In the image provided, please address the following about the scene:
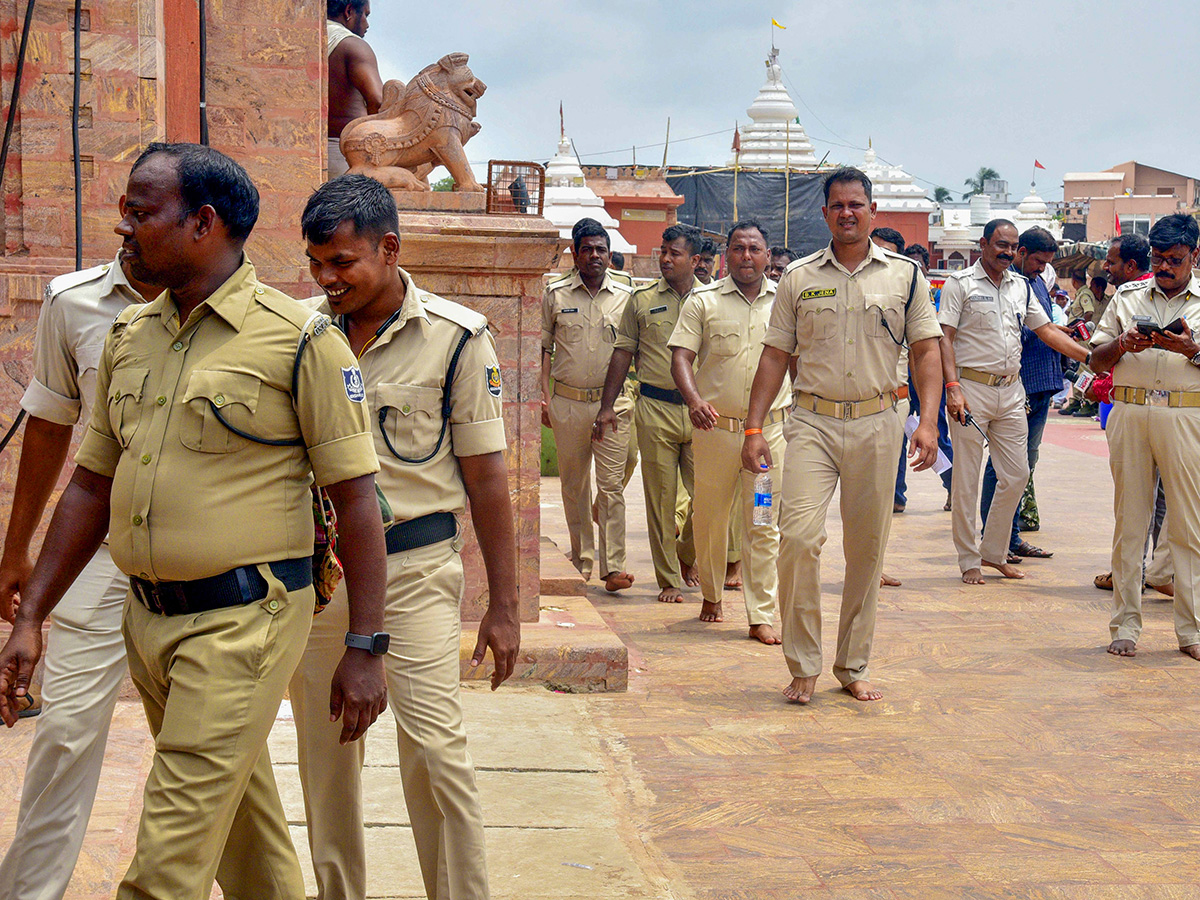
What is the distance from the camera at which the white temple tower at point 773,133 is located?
5006cm

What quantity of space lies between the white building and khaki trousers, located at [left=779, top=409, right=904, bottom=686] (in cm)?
1237

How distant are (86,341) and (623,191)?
1585 inches

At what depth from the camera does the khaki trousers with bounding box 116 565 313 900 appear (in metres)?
2.56

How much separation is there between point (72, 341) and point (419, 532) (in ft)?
3.65

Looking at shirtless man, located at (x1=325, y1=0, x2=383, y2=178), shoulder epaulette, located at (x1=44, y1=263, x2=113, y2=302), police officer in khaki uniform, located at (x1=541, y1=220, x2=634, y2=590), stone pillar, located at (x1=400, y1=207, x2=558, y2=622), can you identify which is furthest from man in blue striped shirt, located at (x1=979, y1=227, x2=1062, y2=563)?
shoulder epaulette, located at (x1=44, y1=263, x2=113, y2=302)

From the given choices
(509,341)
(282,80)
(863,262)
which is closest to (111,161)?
(282,80)

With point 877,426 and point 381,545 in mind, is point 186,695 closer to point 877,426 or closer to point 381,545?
point 381,545

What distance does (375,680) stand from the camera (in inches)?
117

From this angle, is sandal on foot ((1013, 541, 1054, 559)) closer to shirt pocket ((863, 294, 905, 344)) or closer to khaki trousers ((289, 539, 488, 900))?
shirt pocket ((863, 294, 905, 344))

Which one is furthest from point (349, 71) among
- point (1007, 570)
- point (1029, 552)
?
point (1029, 552)

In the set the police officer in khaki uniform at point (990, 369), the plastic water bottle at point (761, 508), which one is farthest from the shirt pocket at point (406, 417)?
the police officer in khaki uniform at point (990, 369)

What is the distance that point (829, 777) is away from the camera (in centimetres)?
508

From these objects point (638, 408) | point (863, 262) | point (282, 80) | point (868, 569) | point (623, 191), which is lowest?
point (868, 569)

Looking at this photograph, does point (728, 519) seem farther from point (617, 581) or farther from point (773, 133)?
point (773, 133)
